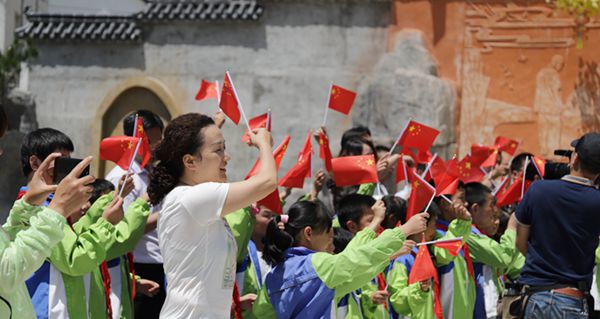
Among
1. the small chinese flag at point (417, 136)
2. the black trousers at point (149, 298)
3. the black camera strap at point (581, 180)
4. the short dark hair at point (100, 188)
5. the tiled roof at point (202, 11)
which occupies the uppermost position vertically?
the tiled roof at point (202, 11)

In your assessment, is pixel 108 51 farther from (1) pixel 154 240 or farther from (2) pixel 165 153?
(2) pixel 165 153

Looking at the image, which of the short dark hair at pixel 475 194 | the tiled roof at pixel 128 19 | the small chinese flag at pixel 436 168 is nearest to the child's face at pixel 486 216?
the short dark hair at pixel 475 194

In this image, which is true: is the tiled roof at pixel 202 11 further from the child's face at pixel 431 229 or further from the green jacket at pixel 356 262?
the green jacket at pixel 356 262

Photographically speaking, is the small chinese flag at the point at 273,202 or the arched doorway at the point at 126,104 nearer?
the small chinese flag at the point at 273,202

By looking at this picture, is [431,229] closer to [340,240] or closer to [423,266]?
[423,266]

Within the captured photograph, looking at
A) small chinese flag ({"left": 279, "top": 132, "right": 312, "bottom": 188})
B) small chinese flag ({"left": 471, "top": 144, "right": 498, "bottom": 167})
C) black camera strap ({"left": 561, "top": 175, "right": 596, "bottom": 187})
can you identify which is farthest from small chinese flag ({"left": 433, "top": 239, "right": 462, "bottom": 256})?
small chinese flag ({"left": 471, "top": 144, "right": 498, "bottom": 167})

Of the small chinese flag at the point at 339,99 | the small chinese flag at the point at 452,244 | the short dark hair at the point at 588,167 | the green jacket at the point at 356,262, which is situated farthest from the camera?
the small chinese flag at the point at 339,99

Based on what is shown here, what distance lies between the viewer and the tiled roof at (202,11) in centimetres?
1379

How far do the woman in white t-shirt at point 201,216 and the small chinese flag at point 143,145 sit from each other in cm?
224

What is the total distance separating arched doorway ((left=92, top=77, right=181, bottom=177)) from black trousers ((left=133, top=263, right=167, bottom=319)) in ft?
26.1

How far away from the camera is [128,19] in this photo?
14258 millimetres

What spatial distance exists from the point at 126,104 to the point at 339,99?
6.86 meters

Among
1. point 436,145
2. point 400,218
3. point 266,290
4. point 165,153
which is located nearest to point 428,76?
point 436,145

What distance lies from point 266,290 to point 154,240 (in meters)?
1.30
